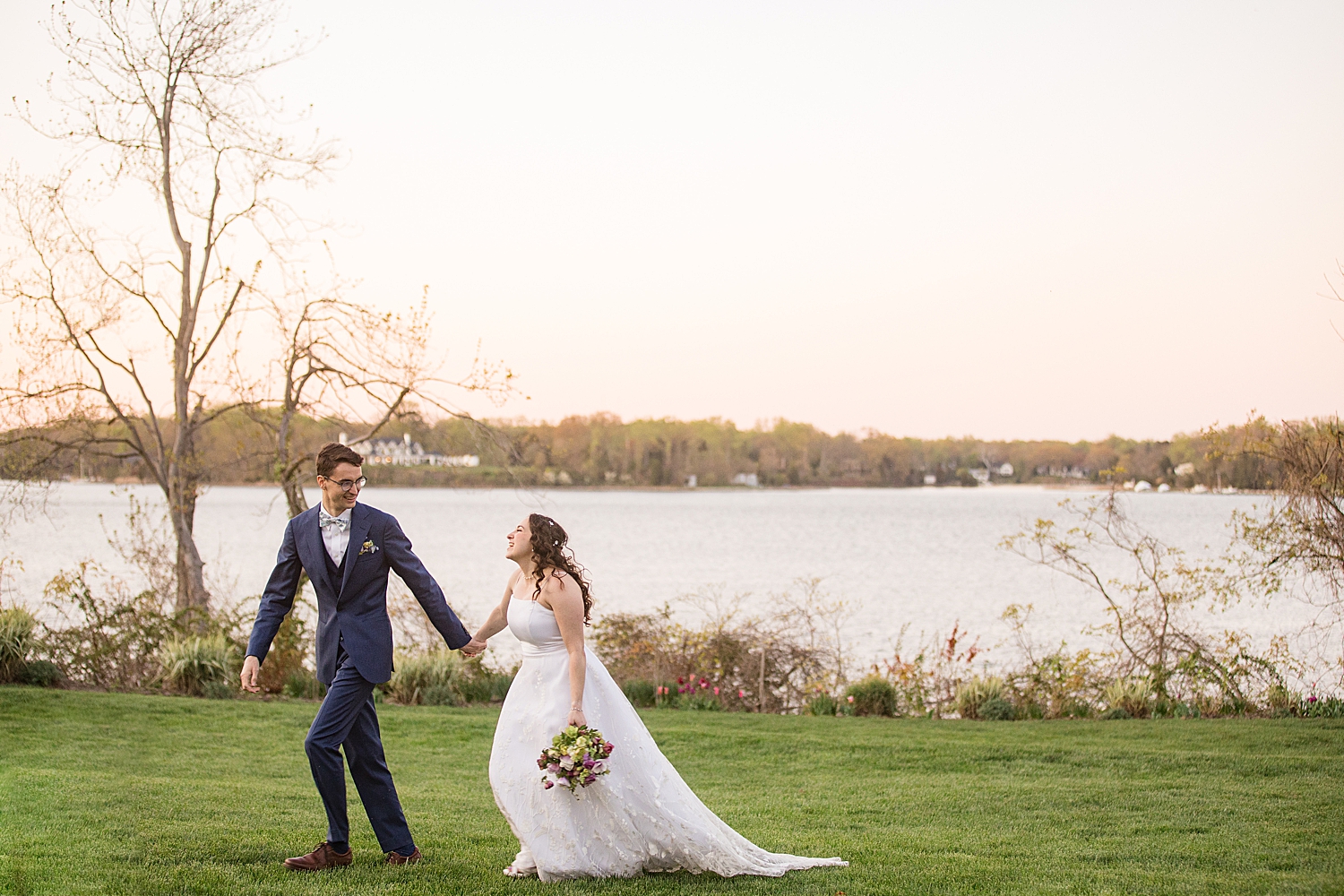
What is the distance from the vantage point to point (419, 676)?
1298 centimetres

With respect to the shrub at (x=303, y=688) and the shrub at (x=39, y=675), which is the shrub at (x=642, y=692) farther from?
the shrub at (x=39, y=675)

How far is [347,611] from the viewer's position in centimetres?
548

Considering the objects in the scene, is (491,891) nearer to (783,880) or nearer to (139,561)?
(783,880)

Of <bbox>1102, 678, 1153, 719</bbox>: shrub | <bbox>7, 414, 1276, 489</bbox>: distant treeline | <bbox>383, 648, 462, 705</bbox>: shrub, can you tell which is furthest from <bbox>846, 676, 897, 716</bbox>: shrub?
<bbox>383, 648, 462, 705</bbox>: shrub

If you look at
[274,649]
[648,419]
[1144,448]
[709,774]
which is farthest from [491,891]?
[648,419]

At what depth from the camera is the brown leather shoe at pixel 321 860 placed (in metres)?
5.37

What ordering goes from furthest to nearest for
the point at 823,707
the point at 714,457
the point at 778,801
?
the point at 714,457, the point at 823,707, the point at 778,801

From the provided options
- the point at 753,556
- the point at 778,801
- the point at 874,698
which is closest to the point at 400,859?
the point at 778,801

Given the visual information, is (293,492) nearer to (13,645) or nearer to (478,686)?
(13,645)

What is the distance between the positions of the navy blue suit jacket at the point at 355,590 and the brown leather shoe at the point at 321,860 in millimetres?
871

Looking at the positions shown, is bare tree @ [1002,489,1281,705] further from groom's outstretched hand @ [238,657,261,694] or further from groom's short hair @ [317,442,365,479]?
groom's outstretched hand @ [238,657,261,694]

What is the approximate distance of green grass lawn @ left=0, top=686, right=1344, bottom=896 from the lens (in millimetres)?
5438

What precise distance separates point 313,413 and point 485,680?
201 inches

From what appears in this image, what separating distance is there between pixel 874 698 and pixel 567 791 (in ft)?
26.8
